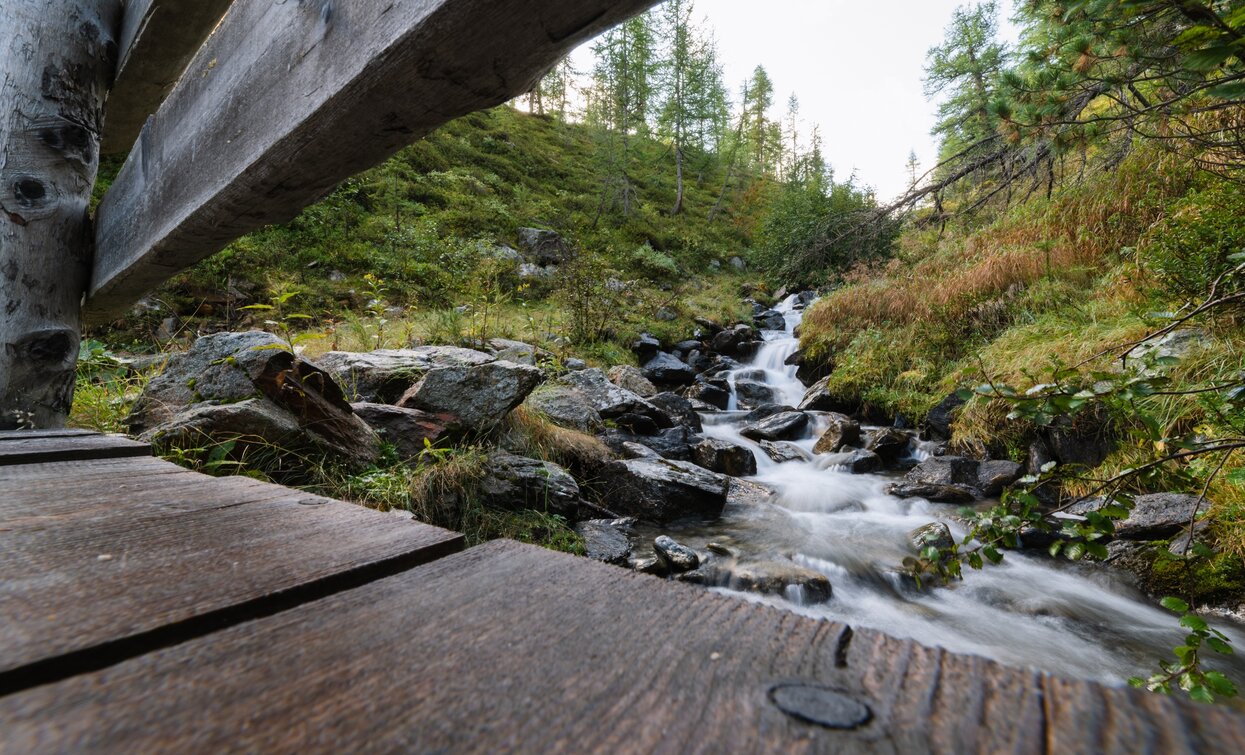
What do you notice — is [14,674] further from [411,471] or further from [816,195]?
[816,195]

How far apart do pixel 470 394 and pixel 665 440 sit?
9.22 feet

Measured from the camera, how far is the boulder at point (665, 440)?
19.3 ft

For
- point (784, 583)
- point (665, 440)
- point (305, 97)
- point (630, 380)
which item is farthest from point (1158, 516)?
point (630, 380)

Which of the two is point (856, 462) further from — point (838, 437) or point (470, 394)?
point (470, 394)

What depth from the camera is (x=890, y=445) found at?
21.6 ft

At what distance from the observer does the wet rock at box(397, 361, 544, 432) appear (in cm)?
399

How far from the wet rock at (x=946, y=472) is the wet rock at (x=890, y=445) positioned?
0.76m

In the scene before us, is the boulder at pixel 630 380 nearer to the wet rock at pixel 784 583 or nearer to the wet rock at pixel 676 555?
the wet rock at pixel 676 555

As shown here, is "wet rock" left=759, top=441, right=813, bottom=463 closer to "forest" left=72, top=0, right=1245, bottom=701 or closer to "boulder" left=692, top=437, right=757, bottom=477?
"forest" left=72, top=0, right=1245, bottom=701

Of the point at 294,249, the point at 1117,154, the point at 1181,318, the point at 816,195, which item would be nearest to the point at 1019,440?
the point at 1117,154

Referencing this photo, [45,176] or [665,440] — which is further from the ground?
[45,176]

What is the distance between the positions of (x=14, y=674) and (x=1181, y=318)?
7.48ft

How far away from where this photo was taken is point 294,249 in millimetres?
10273

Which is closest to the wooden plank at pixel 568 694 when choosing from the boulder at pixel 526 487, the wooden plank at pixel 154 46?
the wooden plank at pixel 154 46
